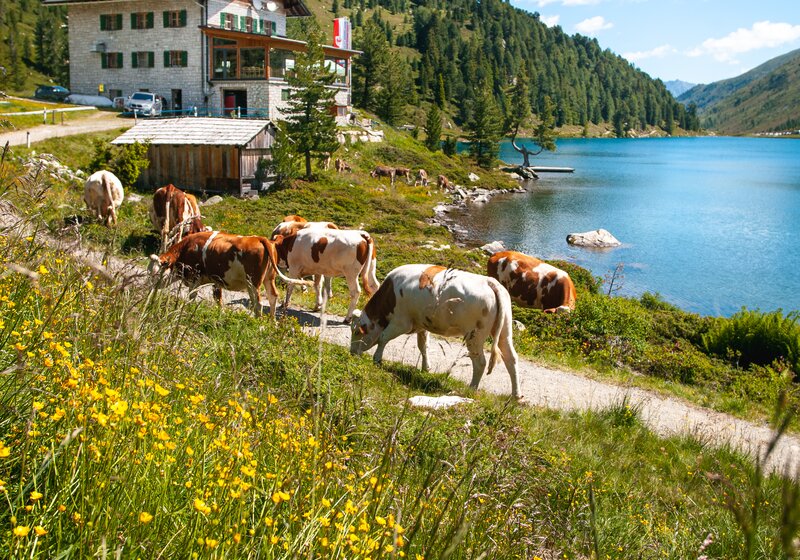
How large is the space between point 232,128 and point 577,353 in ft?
87.6

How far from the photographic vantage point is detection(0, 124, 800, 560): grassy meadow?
319 centimetres

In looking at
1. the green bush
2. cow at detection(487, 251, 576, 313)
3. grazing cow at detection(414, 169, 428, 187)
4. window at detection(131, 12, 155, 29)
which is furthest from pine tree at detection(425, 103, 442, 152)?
the green bush

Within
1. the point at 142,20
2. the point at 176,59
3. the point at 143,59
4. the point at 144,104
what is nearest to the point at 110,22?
the point at 142,20

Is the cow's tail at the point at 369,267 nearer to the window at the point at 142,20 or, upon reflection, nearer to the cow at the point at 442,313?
the cow at the point at 442,313

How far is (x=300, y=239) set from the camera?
17.7 m

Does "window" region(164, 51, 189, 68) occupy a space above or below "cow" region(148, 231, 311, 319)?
above

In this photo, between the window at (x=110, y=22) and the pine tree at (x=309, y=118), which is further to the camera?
the window at (x=110, y=22)

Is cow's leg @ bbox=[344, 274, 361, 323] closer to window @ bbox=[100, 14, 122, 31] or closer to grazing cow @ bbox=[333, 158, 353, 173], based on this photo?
grazing cow @ bbox=[333, 158, 353, 173]

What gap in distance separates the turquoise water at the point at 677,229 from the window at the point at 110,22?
108 ft

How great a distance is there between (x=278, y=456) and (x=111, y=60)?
202ft

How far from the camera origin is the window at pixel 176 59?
181 ft

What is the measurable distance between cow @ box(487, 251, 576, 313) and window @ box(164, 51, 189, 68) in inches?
1668

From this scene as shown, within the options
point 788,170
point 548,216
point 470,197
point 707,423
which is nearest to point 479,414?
point 707,423

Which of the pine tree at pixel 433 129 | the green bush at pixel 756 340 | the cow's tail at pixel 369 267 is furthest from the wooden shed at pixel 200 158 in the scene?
the pine tree at pixel 433 129
